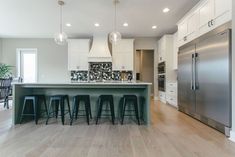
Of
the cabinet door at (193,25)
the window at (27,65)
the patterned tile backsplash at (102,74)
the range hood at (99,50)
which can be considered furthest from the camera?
A: the window at (27,65)

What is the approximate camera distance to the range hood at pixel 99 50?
7.81m

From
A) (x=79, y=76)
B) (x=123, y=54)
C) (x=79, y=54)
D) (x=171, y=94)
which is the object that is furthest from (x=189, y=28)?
(x=79, y=76)

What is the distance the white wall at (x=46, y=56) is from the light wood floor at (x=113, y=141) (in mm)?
4787

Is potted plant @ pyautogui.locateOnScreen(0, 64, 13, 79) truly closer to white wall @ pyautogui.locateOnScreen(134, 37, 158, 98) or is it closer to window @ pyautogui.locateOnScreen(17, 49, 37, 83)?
window @ pyautogui.locateOnScreen(17, 49, 37, 83)

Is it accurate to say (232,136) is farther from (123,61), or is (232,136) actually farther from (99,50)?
(99,50)

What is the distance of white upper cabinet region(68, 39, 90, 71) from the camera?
26.2 ft

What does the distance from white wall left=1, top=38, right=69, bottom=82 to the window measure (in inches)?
9.4

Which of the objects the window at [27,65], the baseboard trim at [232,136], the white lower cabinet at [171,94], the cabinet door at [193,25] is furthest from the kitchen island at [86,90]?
the window at [27,65]

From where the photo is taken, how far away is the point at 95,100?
4555 millimetres

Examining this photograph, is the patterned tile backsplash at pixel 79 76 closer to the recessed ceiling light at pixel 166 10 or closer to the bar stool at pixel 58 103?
the bar stool at pixel 58 103

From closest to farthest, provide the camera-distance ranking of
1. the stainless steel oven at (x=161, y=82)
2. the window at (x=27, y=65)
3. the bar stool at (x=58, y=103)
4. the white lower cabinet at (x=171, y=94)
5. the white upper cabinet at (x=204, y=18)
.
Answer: the white upper cabinet at (x=204, y=18)
the bar stool at (x=58, y=103)
the white lower cabinet at (x=171, y=94)
the stainless steel oven at (x=161, y=82)
the window at (x=27, y=65)

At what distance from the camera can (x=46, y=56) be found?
28.5 feet

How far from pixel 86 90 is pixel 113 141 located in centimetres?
185

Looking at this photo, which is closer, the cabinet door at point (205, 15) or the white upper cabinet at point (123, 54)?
the cabinet door at point (205, 15)
